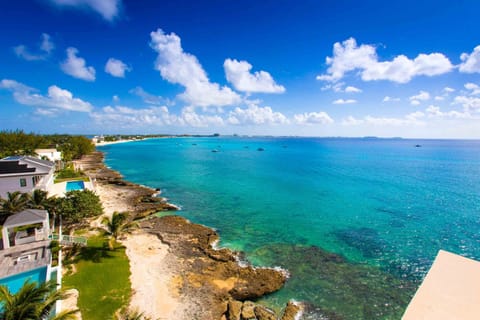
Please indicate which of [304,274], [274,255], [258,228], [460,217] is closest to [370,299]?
Result: [304,274]

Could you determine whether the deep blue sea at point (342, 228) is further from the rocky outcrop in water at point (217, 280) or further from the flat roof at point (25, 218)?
the flat roof at point (25, 218)

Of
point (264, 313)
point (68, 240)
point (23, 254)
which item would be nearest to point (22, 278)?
point (23, 254)

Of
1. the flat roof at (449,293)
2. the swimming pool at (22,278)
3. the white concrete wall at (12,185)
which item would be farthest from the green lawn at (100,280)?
the white concrete wall at (12,185)

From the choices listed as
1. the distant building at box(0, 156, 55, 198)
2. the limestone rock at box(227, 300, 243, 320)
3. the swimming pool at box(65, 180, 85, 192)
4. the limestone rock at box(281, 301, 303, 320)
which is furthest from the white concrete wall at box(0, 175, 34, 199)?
the limestone rock at box(281, 301, 303, 320)

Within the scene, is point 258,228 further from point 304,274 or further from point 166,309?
point 166,309

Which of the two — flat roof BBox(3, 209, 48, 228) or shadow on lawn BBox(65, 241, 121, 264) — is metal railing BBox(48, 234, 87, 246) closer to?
shadow on lawn BBox(65, 241, 121, 264)
